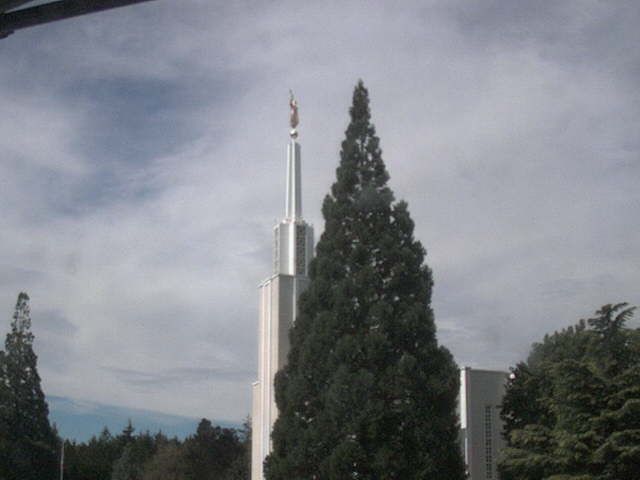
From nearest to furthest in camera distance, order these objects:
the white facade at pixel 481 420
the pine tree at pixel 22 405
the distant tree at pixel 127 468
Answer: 1. the white facade at pixel 481 420
2. the pine tree at pixel 22 405
3. the distant tree at pixel 127 468

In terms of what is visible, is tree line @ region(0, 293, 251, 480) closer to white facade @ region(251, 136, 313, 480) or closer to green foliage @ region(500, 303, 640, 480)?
white facade @ region(251, 136, 313, 480)

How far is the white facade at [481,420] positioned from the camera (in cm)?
2853

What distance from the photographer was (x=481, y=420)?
94.7 feet

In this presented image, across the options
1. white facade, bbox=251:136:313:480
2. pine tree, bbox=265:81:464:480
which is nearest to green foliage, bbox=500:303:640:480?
pine tree, bbox=265:81:464:480

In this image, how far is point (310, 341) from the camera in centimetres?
2175

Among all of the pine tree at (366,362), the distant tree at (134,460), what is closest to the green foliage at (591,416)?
the pine tree at (366,362)

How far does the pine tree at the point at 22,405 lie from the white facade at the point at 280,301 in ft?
72.4

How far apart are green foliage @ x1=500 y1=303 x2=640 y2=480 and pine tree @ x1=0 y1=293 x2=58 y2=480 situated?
31.5 metres

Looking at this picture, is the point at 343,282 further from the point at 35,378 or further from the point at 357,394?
the point at 35,378

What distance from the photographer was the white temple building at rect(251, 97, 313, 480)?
29.4 m

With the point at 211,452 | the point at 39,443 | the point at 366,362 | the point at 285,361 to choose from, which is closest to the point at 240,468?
the point at 211,452

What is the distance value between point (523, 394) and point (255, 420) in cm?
931

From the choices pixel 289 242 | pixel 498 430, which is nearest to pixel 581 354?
pixel 498 430

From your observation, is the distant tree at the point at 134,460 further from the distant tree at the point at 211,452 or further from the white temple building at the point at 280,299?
the white temple building at the point at 280,299
